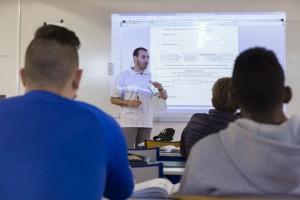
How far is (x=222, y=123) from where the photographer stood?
240cm

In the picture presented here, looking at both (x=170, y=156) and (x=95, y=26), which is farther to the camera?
(x=95, y=26)

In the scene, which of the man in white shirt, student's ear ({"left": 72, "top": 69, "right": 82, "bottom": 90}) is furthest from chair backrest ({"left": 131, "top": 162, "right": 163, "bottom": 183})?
the man in white shirt

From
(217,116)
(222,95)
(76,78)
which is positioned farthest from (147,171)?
(76,78)

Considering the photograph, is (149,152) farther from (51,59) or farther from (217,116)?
(51,59)

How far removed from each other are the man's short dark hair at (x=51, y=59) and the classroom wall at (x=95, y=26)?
446 cm

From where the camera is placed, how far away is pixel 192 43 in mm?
5641

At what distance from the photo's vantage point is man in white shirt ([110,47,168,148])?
5266mm

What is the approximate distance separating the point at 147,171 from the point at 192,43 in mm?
3847

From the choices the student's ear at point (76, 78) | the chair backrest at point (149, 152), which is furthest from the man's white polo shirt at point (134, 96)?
the student's ear at point (76, 78)

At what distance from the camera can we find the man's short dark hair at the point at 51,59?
4.19 ft

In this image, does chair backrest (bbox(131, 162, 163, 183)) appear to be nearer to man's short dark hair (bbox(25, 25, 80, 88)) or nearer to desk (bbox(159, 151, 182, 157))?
man's short dark hair (bbox(25, 25, 80, 88))

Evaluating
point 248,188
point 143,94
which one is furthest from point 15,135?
point 143,94

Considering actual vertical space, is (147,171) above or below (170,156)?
above

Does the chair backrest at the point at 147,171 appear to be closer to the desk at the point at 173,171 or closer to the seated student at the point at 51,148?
the desk at the point at 173,171
